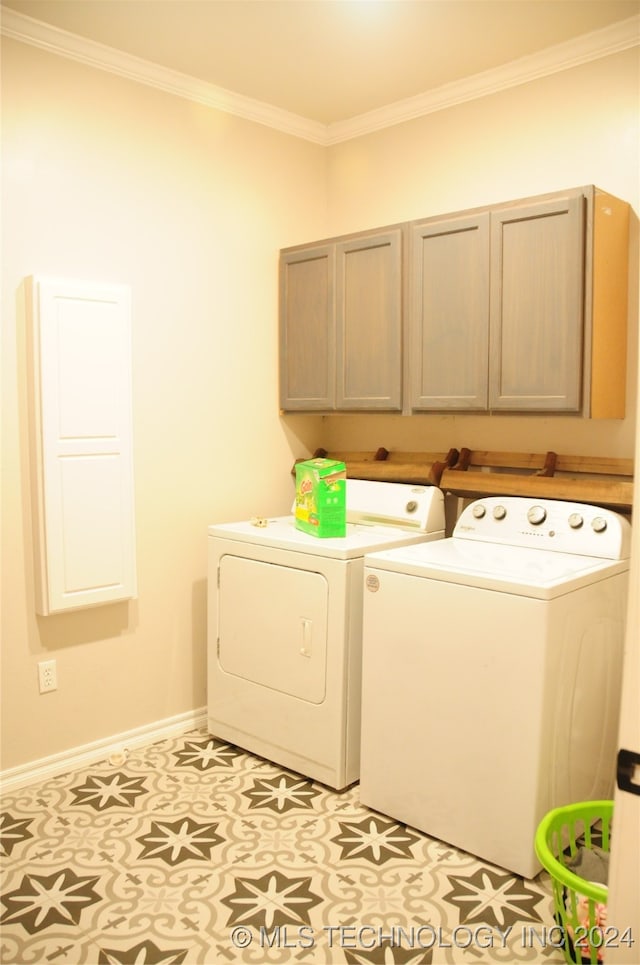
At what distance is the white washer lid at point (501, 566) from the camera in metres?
2.17

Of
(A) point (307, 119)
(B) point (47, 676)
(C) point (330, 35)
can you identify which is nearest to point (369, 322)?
(C) point (330, 35)

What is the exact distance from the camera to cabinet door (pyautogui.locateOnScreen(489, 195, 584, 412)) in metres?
2.50

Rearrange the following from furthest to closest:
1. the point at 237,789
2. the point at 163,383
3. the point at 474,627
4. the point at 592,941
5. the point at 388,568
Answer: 1. the point at 163,383
2. the point at 237,789
3. the point at 388,568
4. the point at 474,627
5. the point at 592,941

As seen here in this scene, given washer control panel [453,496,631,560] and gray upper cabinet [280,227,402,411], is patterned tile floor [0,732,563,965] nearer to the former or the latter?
washer control panel [453,496,631,560]

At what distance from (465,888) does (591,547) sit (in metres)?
1.12

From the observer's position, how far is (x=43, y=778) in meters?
2.77

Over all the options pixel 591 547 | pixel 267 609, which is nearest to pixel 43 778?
pixel 267 609

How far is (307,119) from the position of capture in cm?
352

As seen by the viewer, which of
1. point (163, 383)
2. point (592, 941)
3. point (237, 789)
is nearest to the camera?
point (592, 941)

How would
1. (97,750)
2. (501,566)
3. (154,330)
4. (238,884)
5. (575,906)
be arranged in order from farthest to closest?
(154,330) < (97,750) < (501,566) < (238,884) < (575,906)

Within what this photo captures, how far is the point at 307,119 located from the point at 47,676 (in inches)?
105

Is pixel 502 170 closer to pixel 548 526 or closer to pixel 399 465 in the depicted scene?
pixel 399 465

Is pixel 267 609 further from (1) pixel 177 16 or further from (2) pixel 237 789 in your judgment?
(1) pixel 177 16

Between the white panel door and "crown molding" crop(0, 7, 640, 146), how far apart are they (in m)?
0.84
